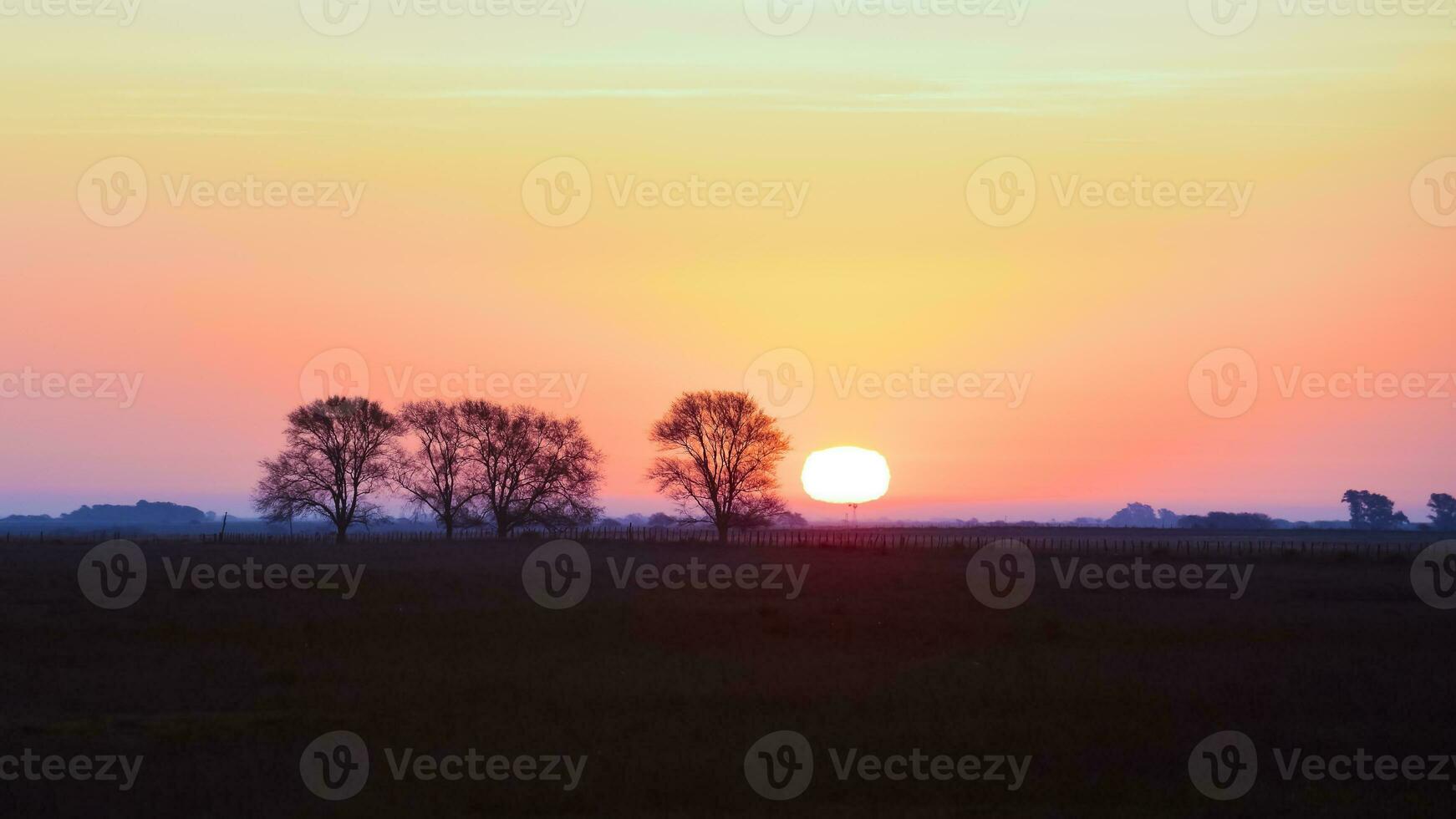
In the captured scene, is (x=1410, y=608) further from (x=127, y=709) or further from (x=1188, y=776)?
(x=127, y=709)

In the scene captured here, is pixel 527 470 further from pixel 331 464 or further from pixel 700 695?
pixel 700 695

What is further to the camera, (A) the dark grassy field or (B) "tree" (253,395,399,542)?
(B) "tree" (253,395,399,542)

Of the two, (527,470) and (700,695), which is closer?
(700,695)

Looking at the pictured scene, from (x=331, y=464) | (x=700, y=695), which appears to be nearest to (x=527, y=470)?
(x=331, y=464)

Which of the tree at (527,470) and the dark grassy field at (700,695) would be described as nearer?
the dark grassy field at (700,695)

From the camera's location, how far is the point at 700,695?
2184 centimetres

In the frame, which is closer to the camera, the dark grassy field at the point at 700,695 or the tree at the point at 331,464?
the dark grassy field at the point at 700,695

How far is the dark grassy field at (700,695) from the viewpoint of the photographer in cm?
1564

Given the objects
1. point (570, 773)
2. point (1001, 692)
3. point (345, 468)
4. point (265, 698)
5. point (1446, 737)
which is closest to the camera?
point (570, 773)

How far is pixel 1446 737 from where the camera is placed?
62.5 feet

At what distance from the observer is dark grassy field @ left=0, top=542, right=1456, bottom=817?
616 inches

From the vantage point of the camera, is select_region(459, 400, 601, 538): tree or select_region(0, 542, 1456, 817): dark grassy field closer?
select_region(0, 542, 1456, 817): dark grassy field

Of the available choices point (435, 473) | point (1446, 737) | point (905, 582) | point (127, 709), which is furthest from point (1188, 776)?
point (435, 473)

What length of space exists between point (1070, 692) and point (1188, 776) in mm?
5674
